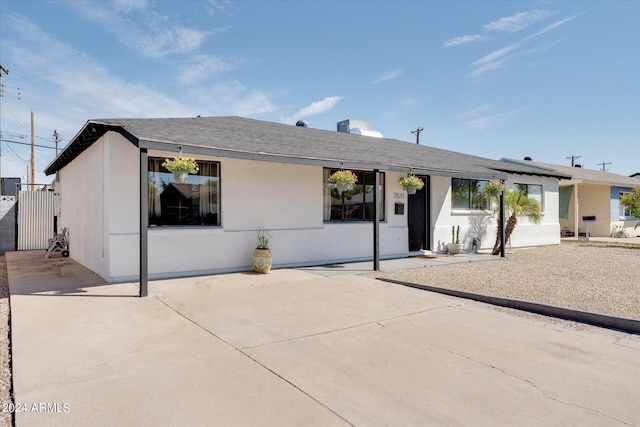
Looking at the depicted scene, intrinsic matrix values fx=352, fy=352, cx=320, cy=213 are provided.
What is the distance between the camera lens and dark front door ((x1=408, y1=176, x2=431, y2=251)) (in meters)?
12.1

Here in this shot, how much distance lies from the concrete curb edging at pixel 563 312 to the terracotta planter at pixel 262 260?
3.97 m

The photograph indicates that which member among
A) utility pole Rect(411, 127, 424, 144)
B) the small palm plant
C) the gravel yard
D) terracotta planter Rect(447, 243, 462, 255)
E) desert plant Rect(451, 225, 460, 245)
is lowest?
the gravel yard

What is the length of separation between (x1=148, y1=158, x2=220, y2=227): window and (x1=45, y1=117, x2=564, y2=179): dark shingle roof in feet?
3.12

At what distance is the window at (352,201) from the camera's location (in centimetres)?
1040

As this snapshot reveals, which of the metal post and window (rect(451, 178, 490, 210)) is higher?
window (rect(451, 178, 490, 210))

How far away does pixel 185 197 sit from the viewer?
8.29 meters

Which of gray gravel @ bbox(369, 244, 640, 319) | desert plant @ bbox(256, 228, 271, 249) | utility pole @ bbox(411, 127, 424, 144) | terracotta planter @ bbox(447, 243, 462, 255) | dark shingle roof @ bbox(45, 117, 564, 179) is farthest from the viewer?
utility pole @ bbox(411, 127, 424, 144)

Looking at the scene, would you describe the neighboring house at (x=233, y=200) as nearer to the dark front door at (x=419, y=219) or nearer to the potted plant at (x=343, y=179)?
the dark front door at (x=419, y=219)

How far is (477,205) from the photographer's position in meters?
13.6

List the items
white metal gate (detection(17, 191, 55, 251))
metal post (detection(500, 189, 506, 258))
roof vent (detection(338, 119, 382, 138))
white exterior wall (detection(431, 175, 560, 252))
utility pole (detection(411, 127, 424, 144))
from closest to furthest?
metal post (detection(500, 189, 506, 258)) → white exterior wall (detection(431, 175, 560, 252)) → white metal gate (detection(17, 191, 55, 251)) → roof vent (detection(338, 119, 382, 138)) → utility pole (detection(411, 127, 424, 144))

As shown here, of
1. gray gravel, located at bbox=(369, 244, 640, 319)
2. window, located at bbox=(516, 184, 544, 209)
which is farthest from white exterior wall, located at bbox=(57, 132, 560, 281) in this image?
window, located at bbox=(516, 184, 544, 209)

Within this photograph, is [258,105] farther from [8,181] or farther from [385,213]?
[8,181]

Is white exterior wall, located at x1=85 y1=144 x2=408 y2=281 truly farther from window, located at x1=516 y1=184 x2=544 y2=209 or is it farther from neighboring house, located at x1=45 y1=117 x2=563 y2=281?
window, located at x1=516 y1=184 x2=544 y2=209

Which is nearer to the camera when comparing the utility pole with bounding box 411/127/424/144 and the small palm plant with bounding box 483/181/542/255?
the small palm plant with bounding box 483/181/542/255
